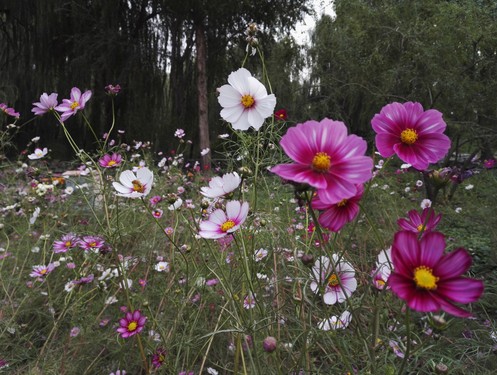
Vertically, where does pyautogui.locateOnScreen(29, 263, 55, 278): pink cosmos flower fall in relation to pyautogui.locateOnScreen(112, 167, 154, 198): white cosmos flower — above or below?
below

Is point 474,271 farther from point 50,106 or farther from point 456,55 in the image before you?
point 456,55

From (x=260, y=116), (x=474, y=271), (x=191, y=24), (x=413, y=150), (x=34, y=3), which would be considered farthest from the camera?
(x=191, y=24)

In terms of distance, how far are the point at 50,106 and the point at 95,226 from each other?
1108 mm

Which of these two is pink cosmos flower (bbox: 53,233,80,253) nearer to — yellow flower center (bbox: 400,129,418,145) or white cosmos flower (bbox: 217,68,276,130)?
white cosmos flower (bbox: 217,68,276,130)

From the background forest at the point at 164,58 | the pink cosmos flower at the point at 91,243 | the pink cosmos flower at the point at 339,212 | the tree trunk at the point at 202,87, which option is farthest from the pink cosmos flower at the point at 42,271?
the tree trunk at the point at 202,87

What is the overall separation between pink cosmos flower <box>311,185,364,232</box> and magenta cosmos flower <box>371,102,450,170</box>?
6 cm

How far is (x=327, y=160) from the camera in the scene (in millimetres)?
413

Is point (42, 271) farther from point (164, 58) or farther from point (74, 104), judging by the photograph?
point (164, 58)

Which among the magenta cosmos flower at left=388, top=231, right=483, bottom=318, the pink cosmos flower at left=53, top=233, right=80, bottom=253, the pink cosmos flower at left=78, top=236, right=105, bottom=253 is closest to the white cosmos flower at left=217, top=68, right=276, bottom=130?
the magenta cosmos flower at left=388, top=231, right=483, bottom=318

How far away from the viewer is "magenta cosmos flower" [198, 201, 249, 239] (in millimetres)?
513

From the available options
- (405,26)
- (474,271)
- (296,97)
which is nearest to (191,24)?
(296,97)

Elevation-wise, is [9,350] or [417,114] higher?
[417,114]

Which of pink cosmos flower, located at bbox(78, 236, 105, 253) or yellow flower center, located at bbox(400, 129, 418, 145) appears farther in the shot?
pink cosmos flower, located at bbox(78, 236, 105, 253)

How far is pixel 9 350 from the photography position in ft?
4.03
